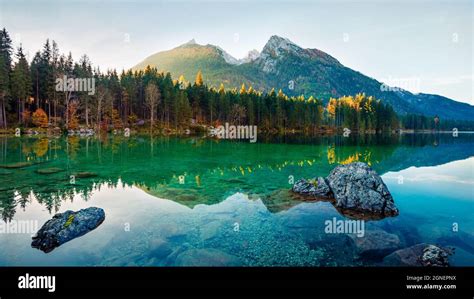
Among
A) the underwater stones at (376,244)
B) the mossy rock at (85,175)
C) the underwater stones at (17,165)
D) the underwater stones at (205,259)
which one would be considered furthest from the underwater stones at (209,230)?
the underwater stones at (17,165)

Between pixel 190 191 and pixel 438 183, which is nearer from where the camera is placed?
pixel 190 191

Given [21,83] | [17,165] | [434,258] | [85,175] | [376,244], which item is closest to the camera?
[434,258]

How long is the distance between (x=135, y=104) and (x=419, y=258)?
9162cm

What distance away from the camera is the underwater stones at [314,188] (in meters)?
16.0

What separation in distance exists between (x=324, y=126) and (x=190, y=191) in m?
122

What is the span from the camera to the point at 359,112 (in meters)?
122

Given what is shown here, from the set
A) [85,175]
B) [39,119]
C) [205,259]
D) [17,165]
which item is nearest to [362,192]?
[205,259]

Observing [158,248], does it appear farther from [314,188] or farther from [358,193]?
[314,188]

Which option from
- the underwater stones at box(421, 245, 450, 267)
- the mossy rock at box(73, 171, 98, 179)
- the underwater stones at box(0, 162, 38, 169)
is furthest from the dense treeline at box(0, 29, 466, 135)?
the underwater stones at box(421, 245, 450, 267)

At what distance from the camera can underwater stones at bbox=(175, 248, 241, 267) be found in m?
8.08

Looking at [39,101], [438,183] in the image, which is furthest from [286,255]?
[39,101]

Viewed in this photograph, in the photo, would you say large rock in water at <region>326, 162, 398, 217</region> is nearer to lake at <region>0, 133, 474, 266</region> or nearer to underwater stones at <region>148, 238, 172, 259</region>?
lake at <region>0, 133, 474, 266</region>

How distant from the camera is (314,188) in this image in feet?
54.2
